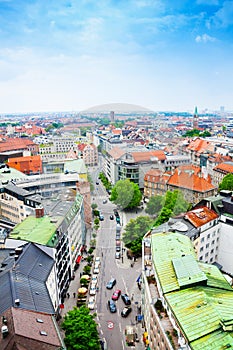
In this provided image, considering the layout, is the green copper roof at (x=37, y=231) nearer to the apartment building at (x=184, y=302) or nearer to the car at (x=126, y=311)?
the car at (x=126, y=311)

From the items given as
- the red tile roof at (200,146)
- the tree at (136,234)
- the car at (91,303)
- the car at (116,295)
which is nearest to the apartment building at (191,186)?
the tree at (136,234)

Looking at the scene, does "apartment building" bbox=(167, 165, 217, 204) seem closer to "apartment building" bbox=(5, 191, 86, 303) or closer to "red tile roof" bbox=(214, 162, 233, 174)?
"red tile roof" bbox=(214, 162, 233, 174)

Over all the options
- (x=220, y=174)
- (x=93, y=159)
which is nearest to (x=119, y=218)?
(x=220, y=174)

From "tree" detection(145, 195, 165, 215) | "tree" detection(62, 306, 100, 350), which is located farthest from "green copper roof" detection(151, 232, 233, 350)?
"tree" detection(145, 195, 165, 215)

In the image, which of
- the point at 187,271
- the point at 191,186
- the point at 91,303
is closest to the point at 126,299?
the point at 91,303

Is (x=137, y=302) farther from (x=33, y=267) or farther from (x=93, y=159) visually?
(x=93, y=159)
